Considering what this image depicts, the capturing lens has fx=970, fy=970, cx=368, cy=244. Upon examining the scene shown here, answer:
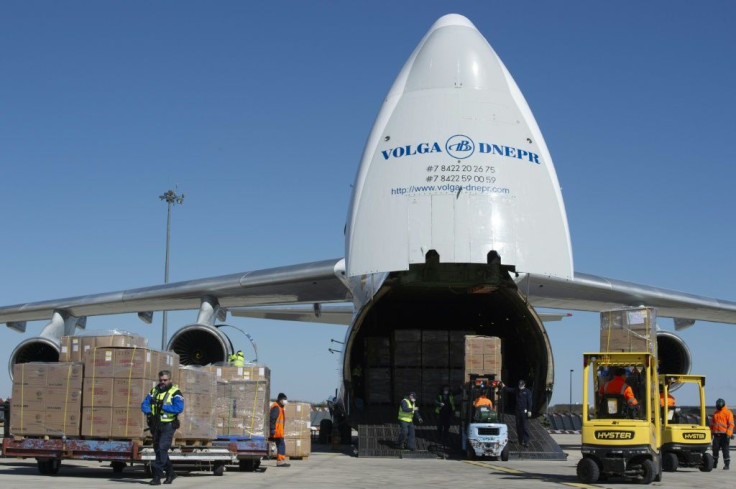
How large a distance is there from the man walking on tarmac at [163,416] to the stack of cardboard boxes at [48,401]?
46.1 inches

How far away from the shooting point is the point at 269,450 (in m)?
13.6

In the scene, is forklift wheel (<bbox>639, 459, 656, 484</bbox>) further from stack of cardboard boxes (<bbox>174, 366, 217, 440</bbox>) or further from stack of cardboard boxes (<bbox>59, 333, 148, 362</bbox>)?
stack of cardboard boxes (<bbox>59, 333, 148, 362</bbox>)

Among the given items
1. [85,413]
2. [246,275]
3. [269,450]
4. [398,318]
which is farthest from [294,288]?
[85,413]

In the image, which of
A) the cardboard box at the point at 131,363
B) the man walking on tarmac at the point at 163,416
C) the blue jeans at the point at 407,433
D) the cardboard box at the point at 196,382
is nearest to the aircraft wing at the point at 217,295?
the blue jeans at the point at 407,433

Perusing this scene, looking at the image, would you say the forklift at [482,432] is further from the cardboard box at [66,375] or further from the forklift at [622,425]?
the cardboard box at [66,375]

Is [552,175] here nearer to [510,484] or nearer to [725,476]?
[725,476]

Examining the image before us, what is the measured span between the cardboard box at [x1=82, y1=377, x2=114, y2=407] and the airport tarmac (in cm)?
85

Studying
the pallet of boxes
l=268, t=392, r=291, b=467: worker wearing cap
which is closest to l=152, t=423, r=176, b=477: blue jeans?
the pallet of boxes

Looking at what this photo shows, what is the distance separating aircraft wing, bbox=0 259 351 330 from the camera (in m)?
19.0

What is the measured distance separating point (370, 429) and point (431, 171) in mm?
4724

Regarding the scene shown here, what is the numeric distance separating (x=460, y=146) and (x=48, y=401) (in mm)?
7539

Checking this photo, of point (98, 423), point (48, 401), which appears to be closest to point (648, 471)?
point (98, 423)

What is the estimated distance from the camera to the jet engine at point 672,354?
18.7 meters

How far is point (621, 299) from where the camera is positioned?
19.9 metres
